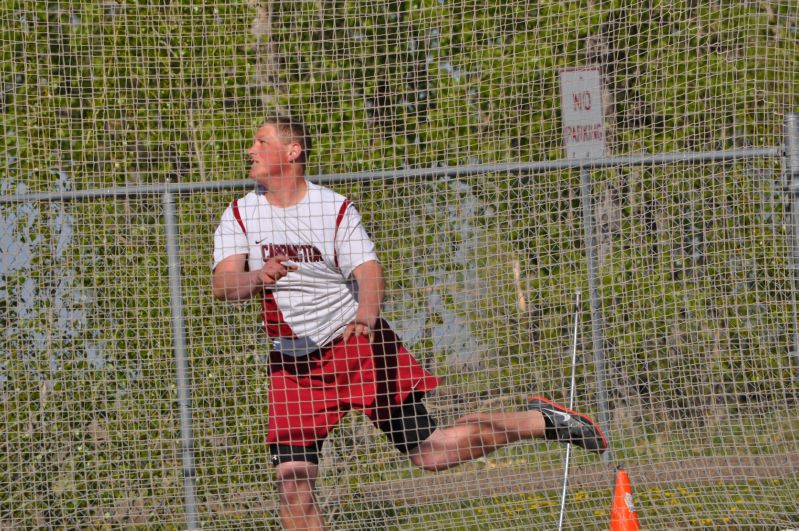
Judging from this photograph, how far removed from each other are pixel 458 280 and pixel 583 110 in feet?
3.35

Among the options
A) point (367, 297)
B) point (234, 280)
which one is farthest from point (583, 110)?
point (234, 280)

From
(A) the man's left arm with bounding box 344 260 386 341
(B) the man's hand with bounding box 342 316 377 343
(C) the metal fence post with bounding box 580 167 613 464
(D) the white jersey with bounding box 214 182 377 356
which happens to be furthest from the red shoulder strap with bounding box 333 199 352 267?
(C) the metal fence post with bounding box 580 167 613 464

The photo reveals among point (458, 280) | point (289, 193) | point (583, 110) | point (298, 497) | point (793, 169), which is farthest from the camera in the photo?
point (458, 280)

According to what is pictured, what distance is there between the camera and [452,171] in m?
4.94

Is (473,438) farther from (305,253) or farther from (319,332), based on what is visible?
(305,253)

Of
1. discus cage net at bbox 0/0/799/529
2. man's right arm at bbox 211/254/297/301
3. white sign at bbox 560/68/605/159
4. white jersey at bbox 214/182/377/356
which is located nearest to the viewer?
man's right arm at bbox 211/254/297/301

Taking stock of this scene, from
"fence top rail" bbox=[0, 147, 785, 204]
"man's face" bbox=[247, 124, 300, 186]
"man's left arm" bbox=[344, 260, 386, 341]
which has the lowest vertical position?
"man's left arm" bbox=[344, 260, 386, 341]

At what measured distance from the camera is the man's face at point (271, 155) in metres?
4.71

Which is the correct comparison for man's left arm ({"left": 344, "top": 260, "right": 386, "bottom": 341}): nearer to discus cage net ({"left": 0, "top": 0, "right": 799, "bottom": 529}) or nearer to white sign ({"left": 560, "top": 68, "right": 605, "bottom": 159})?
discus cage net ({"left": 0, "top": 0, "right": 799, "bottom": 529})

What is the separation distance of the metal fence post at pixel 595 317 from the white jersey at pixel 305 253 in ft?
3.46

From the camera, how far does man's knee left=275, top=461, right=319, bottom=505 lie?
4.37 metres

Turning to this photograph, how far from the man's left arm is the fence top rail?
0.53 m

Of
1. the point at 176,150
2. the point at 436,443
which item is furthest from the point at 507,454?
the point at 176,150

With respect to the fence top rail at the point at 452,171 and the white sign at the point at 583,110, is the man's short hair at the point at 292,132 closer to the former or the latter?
the fence top rail at the point at 452,171
